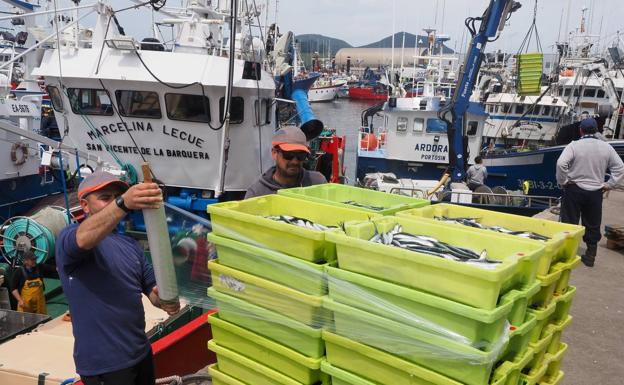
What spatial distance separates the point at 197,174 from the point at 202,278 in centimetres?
580

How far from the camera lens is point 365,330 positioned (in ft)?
6.68

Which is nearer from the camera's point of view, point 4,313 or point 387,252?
point 387,252

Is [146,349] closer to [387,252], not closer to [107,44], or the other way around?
[387,252]

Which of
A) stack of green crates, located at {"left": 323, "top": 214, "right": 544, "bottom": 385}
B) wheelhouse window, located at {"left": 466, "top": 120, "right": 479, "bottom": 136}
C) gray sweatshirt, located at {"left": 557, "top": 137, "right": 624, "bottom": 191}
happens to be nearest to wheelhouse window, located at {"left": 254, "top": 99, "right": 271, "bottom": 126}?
gray sweatshirt, located at {"left": 557, "top": 137, "right": 624, "bottom": 191}

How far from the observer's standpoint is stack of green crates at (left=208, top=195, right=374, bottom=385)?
7.23 ft

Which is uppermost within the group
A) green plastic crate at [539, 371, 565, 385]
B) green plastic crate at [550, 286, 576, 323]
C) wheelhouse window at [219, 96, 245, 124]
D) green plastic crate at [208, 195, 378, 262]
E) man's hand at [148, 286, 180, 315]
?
wheelhouse window at [219, 96, 245, 124]

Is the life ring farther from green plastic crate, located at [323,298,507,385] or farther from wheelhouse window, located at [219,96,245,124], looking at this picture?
green plastic crate, located at [323,298,507,385]

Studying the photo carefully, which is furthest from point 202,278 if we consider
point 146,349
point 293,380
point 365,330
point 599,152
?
point 599,152

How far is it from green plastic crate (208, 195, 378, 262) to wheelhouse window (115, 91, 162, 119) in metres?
6.06

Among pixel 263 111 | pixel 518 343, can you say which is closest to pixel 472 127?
pixel 263 111

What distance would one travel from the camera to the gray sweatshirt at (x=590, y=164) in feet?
17.6

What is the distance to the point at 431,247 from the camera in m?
2.08

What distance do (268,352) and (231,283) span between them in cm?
39

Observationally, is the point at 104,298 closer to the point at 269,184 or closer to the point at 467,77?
the point at 269,184
